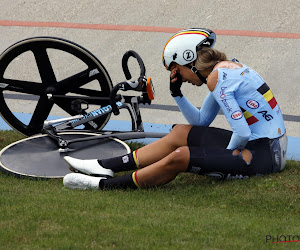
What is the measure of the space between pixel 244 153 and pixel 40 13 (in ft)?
24.2

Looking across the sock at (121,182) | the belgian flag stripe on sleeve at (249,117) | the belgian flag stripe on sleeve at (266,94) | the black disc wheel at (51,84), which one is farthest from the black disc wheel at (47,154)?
the belgian flag stripe on sleeve at (266,94)

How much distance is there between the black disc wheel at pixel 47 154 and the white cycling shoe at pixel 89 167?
0.89ft

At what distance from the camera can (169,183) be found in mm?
6195

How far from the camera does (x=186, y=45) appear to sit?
19.3ft

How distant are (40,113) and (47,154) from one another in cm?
79

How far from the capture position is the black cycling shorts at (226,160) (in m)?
5.66

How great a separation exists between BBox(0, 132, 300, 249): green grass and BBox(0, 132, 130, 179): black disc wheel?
18cm

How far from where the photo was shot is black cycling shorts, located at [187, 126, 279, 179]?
5.66 metres

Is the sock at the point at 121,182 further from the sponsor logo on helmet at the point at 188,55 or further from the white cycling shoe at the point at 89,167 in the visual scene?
the sponsor logo on helmet at the point at 188,55

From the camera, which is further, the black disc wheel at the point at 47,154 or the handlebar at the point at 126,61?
the handlebar at the point at 126,61

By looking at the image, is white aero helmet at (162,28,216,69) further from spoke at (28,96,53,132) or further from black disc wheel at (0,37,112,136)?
spoke at (28,96,53,132)

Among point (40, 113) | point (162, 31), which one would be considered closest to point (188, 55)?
point (40, 113)

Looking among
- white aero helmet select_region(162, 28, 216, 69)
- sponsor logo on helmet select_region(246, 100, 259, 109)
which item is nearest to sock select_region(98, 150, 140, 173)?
A: white aero helmet select_region(162, 28, 216, 69)

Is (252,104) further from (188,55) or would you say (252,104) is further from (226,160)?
(188,55)
